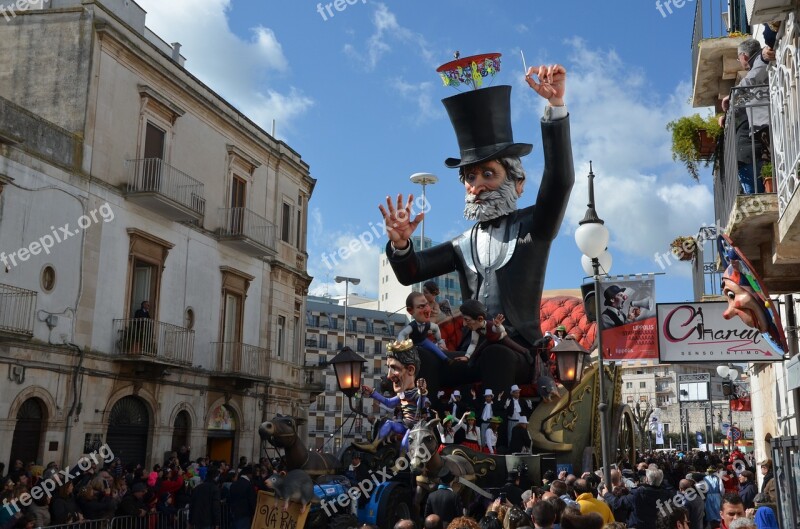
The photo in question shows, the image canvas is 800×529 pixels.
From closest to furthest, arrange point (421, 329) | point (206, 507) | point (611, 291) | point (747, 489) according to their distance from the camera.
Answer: point (747, 489), point (421, 329), point (206, 507), point (611, 291)

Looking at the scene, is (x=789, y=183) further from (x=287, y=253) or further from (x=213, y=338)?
(x=287, y=253)

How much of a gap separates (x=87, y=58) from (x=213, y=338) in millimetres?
9231

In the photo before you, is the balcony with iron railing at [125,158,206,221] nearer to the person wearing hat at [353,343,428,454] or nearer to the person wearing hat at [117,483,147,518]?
the person wearing hat at [117,483,147,518]

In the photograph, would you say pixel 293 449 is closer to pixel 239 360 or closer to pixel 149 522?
pixel 149 522

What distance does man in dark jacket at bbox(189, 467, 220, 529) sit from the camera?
12.3m

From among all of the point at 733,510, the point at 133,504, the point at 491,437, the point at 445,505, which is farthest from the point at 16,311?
the point at 733,510

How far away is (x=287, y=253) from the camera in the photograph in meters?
31.6

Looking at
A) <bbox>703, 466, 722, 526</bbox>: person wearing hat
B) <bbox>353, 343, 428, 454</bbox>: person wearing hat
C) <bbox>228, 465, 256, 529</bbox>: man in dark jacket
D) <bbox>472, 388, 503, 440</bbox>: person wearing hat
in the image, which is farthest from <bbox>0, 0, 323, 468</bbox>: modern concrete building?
<bbox>703, 466, 722, 526</bbox>: person wearing hat

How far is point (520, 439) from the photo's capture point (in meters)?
10.5

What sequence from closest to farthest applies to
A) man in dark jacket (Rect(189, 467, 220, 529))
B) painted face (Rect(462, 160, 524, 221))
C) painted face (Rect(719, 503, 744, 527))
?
painted face (Rect(719, 503, 744, 527))
painted face (Rect(462, 160, 524, 221))
man in dark jacket (Rect(189, 467, 220, 529))

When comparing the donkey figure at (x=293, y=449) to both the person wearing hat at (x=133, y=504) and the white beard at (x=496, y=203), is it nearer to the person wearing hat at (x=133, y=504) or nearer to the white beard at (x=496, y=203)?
the white beard at (x=496, y=203)

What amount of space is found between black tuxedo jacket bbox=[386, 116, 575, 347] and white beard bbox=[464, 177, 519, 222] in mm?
151

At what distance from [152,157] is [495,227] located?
49.5ft

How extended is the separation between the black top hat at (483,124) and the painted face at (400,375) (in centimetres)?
291
